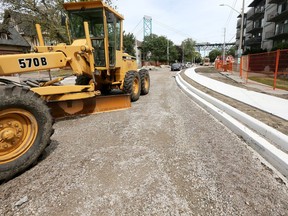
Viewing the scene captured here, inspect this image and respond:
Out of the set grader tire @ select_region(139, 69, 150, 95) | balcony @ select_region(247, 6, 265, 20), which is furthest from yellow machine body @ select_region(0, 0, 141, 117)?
balcony @ select_region(247, 6, 265, 20)

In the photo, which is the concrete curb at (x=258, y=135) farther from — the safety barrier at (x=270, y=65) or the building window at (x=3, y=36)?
the building window at (x=3, y=36)

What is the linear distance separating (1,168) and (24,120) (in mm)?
702

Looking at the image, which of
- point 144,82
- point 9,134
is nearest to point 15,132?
point 9,134

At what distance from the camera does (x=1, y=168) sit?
247cm

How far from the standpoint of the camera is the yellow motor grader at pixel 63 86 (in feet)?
8.75

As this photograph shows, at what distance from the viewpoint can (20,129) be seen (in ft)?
9.09

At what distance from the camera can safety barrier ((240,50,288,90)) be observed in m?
8.80

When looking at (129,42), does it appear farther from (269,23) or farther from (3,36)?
(269,23)

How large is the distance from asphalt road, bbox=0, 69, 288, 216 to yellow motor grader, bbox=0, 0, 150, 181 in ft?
1.52

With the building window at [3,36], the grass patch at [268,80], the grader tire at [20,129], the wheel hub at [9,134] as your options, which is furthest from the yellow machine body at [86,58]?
the building window at [3,36]

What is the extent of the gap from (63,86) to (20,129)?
1.97 m

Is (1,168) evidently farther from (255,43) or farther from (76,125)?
(255,43)

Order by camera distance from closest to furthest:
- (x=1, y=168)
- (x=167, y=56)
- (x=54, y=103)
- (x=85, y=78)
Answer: (x=1, y=168) < (x=54, y=103) < (x=85, y=78) < (x=167, y=56)

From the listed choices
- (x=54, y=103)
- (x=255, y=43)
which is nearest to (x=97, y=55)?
(x=54, y=103)
